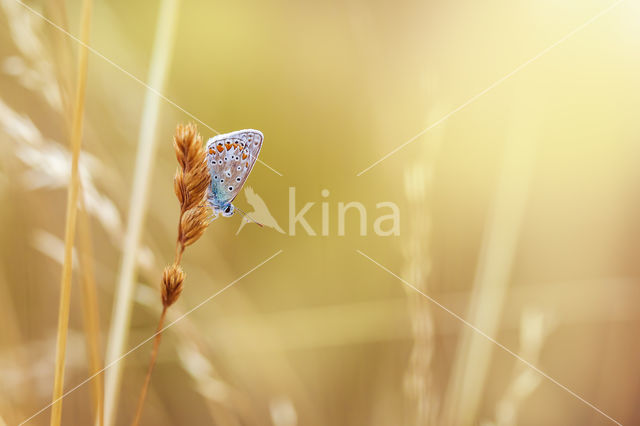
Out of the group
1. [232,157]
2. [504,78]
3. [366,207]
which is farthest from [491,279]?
[232,157]

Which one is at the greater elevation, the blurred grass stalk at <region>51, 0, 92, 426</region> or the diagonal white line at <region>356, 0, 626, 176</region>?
the diagonal white line at <region>356, 0, 626, 176</region>

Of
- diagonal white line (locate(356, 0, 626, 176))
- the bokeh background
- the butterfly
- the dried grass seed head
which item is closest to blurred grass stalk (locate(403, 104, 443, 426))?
the bokeh background

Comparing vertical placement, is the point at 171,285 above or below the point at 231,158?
below

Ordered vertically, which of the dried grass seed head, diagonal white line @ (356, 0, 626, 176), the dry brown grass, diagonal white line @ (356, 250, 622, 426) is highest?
diagonal white line @ (356, 0, 626, 176)

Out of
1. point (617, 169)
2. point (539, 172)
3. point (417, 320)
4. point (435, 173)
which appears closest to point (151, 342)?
point (417, 320)

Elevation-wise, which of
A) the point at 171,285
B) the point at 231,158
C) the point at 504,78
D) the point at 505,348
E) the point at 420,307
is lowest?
the point at 505,348

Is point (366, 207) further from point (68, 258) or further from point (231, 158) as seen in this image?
point (68, 258)

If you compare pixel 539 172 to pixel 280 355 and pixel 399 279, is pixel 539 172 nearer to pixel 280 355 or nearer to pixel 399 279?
pixel 399 279

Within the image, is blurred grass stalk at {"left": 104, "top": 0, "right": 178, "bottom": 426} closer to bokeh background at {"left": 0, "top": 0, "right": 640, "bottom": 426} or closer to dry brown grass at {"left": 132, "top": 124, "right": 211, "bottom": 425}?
bokeh background at {"left": 0, "top": 0, "right": 640, "bottom": 426}

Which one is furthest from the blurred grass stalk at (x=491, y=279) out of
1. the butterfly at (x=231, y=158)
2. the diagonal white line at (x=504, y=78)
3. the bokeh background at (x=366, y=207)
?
the butterfly at (x=231, y=158)
